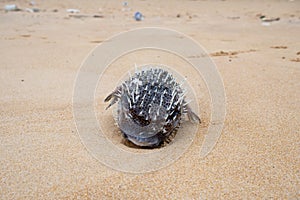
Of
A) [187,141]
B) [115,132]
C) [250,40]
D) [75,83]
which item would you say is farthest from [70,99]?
[250,40]

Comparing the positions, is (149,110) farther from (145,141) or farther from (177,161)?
(177,161)

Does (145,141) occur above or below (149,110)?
below

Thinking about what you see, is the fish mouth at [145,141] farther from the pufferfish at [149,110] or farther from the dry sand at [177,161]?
the dry sand at [177,161]

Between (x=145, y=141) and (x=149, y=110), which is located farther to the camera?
(x=145, y=141)

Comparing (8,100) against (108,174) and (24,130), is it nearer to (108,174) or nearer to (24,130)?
(24,130)

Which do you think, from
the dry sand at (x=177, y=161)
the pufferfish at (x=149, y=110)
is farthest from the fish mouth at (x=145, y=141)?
the dry sand at (x=177, y=161)

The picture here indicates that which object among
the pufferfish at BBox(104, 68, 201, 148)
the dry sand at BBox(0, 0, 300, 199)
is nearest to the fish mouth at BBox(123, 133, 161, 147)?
the pufferfish at BBox(104, 68, 201, 148)

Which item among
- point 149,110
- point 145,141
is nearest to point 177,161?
point 145,141

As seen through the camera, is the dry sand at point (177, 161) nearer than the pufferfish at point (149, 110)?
Yes
